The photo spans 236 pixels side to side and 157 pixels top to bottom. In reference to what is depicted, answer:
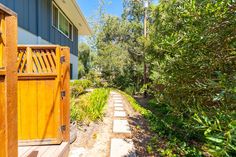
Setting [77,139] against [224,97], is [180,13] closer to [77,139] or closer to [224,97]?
[224,97]

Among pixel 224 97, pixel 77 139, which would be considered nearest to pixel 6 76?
pixel 224 97

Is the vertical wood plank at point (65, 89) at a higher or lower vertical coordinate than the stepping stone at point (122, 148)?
higher

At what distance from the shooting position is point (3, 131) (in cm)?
200

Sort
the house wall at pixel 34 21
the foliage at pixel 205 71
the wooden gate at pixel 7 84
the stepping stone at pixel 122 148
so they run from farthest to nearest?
the house wall at pixel 34 21, the stepping stone at pixel 122 148, the wooden gate at pixel 7 84, the foliage at pixel 205 71

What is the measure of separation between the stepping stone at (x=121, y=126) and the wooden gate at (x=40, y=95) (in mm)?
2036

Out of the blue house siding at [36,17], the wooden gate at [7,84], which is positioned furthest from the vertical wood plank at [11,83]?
the blue house siding at [36,17]

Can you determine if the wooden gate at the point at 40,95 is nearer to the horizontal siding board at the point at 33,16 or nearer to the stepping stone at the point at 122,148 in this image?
the stepping stone at the point at 122,148

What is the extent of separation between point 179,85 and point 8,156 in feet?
7.22

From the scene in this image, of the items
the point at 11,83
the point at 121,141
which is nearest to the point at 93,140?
the point at 121,141

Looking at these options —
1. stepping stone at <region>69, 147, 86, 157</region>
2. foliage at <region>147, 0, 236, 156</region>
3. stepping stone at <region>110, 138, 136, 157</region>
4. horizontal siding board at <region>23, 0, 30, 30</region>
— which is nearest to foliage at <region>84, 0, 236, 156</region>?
foliage at <region>147, 0, 236, 156</region>

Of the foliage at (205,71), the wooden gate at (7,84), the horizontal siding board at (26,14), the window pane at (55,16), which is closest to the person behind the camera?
the foliage at (205,71)

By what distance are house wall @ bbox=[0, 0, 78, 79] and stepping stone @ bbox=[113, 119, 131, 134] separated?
3.61m

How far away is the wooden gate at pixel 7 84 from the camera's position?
1999mm

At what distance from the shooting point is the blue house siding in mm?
6469
